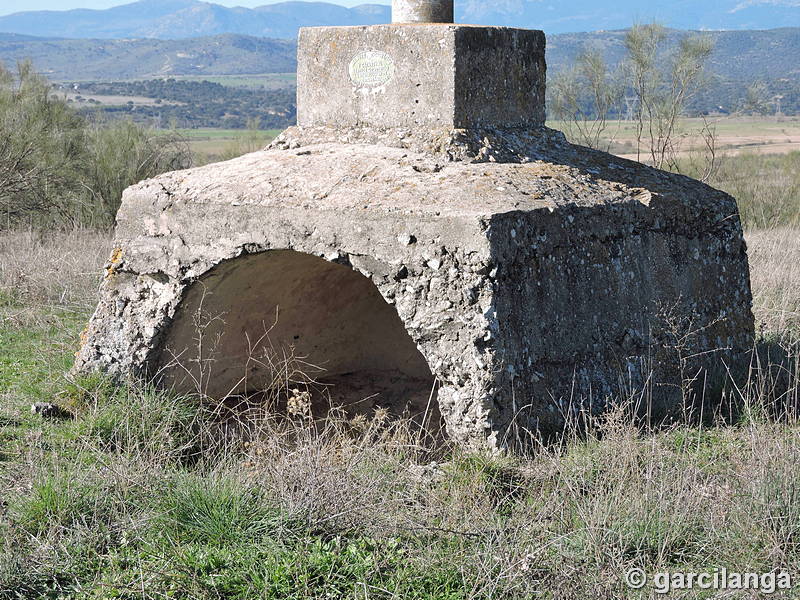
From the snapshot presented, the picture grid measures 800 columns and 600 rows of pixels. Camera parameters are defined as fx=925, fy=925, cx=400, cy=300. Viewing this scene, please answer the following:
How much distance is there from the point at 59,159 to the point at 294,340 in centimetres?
778

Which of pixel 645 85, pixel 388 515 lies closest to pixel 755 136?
pixel 645 85

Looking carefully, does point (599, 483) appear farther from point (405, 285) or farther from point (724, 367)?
point (724, 367)

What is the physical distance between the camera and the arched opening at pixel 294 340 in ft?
18.1

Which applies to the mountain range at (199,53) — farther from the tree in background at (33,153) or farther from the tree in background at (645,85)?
the tree in background at (33,153)

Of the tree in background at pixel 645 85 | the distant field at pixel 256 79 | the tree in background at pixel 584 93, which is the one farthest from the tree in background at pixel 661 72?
the distant field at pixel 256 79

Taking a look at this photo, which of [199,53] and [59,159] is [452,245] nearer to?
[59,159]

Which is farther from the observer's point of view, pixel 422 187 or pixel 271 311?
pixel 271 311

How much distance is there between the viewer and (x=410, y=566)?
11.4ft

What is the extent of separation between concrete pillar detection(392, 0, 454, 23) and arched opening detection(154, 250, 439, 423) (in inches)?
64.7

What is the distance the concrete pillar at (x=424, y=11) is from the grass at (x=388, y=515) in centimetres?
265

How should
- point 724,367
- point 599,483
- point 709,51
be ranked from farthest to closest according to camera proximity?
point 709,51
point 724,367
point 599,483

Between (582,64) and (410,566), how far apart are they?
14499 mm

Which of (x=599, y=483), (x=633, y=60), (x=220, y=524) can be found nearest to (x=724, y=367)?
(x=599, y=483)

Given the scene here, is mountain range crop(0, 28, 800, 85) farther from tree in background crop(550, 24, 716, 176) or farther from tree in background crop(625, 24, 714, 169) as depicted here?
tree in background crop(625, 24, 714, 169)
